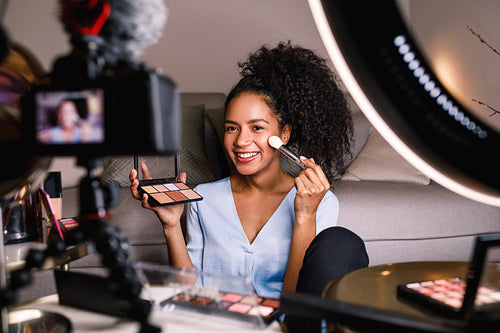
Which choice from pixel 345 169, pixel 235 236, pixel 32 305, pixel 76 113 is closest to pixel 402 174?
pixel 345 169

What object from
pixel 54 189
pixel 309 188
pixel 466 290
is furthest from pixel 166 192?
pixel 466 290

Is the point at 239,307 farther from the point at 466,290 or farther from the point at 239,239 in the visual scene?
the point at 239,239

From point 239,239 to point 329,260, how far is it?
0.51 meters

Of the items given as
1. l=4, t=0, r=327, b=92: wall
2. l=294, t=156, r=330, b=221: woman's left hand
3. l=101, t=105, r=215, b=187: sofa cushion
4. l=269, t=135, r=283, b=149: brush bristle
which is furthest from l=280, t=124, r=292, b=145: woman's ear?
l=4, t=0, r=327, b=92: wall

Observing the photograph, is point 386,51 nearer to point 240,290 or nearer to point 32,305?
point 240,290

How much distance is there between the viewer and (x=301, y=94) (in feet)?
4.20

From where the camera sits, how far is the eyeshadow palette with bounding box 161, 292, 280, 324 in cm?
58

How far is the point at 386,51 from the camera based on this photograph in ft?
0.83

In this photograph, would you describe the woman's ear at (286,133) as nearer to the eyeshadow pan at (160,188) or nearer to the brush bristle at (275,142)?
the brush bristle at (275,142)

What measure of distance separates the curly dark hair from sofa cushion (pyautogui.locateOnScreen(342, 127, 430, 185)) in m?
0.55

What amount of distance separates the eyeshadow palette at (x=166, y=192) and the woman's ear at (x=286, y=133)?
1.29 ft

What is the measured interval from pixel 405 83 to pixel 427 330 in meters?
0.20

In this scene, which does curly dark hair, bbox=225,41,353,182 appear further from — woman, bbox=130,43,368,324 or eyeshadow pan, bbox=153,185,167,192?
eyeshadow pan, bbox=153,185,167,192

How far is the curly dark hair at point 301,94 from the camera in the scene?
1.26 m
